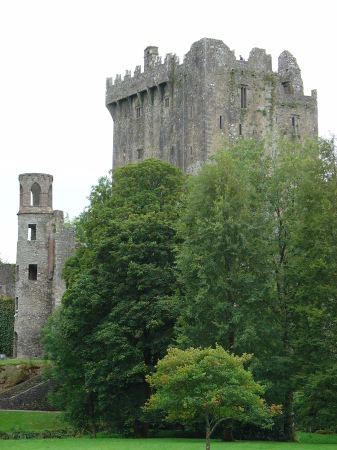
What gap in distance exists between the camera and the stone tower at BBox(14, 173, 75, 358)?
54.1 metres

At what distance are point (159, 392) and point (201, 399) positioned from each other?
2.14 metres

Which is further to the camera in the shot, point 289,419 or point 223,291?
point 289,419

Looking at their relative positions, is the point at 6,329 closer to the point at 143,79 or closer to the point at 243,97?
the point at 143,79

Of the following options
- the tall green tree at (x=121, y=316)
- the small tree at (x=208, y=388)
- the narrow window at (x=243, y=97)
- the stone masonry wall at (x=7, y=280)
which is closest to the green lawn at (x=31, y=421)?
the tall green tree at (x=121, y=316)

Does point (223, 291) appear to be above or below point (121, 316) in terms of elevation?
above

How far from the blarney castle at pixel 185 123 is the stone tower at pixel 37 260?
0.19ft

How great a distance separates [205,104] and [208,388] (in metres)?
29.7

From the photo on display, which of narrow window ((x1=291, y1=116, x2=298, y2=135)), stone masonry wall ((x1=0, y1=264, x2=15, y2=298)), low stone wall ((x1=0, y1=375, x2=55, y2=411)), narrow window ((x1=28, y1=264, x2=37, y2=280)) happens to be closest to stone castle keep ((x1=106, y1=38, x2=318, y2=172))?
narrow window ((x1=291, y1=116, x2=298, y2=135))

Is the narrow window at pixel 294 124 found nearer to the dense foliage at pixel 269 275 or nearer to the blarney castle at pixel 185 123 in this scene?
the blarney castle at pixel 185 123

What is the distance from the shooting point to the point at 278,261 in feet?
119

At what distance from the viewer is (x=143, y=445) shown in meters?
30.7

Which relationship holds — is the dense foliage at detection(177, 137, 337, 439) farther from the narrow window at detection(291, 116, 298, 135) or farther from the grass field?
the narrow window at detection(291, 116, 298, 135)

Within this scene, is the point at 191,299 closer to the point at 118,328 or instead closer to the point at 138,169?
the point at 118,328

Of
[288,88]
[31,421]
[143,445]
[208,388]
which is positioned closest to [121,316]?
[143,445]
